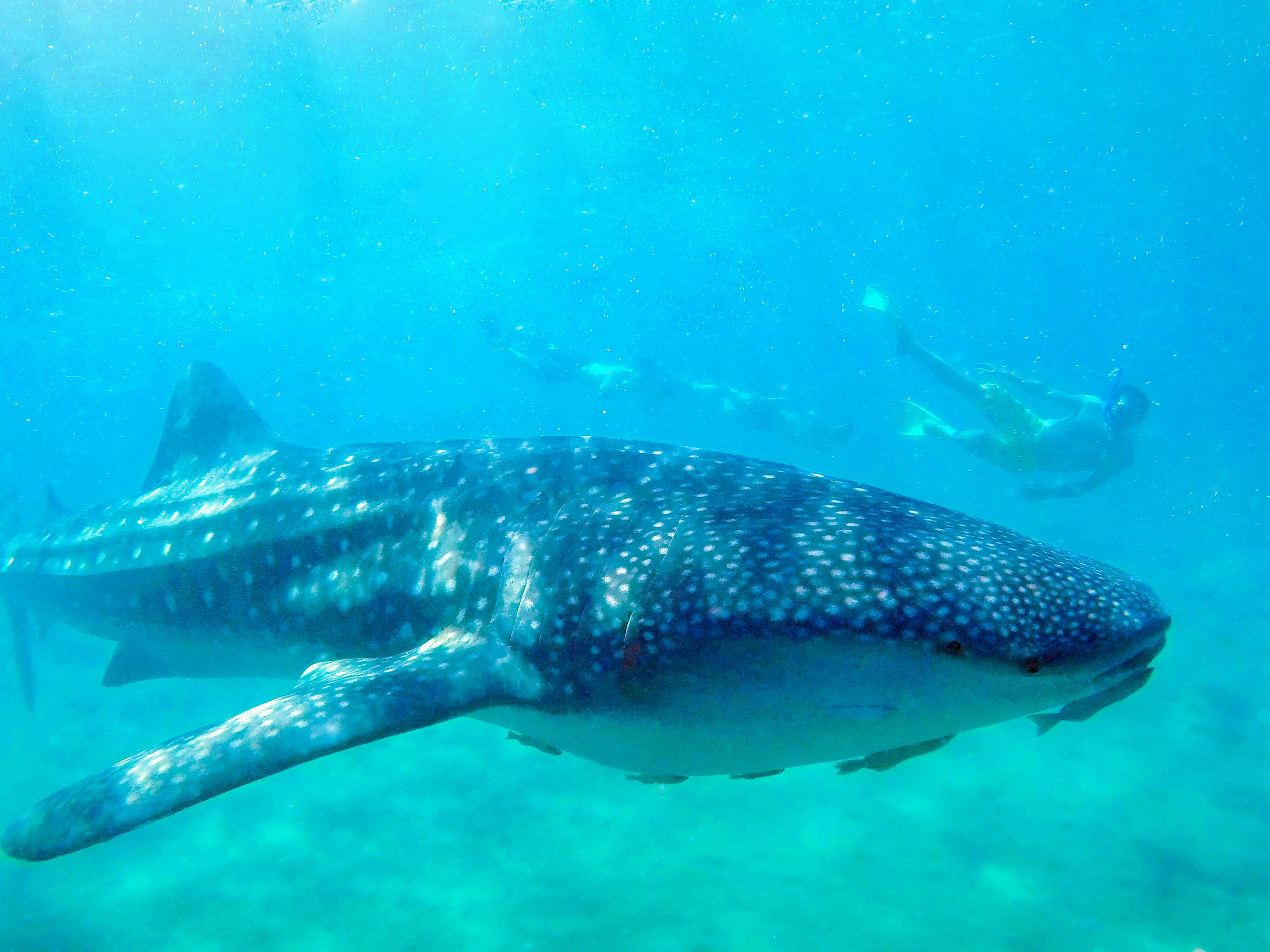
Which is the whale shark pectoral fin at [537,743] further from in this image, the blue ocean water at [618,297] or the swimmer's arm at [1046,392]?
the swimmer's arm at [1046,392]

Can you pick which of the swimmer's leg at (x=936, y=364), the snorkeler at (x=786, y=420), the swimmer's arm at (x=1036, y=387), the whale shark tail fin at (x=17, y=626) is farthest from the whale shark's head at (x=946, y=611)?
the snorkeler at (x=786, y=420)

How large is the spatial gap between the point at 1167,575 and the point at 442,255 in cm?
6402

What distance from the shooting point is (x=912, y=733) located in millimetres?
2838

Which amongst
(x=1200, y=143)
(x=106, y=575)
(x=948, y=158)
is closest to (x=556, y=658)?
(x=106, y=575)

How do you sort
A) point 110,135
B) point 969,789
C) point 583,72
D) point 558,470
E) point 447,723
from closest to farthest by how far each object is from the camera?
point 558,470 < point 969,789 < point 447,723 < point 110,135 < point 583,72

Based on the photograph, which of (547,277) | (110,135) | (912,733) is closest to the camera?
(912,733)

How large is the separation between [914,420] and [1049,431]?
4097 mm

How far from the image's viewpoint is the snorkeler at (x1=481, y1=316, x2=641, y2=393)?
3169cm

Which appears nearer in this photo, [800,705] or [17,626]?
[800,705]

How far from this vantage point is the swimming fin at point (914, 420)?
2069 cm

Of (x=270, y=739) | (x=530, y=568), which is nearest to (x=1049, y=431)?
(x=530, y=568)

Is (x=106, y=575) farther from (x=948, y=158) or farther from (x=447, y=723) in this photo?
(x=948, y=158)

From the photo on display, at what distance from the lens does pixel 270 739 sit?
3.25m

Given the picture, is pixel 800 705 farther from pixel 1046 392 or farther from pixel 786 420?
pixel 786 420
